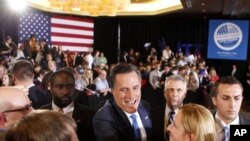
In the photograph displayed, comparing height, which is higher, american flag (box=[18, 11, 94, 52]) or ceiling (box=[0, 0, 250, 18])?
ceiling (box=[0, 0, 250, 18])

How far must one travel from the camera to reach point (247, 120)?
235 centimetres

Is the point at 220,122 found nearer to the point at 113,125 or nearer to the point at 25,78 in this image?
the point at 113,125

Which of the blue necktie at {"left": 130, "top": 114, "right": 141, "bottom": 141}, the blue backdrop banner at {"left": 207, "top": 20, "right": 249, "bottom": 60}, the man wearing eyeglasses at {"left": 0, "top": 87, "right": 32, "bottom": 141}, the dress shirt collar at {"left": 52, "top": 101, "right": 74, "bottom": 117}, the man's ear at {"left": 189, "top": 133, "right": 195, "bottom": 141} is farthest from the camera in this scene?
the blue backdrop banner at {"left": 207, "top": 20, "right": 249, "bottom": 60}

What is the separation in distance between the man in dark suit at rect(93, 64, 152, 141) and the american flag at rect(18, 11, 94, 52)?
1039cm

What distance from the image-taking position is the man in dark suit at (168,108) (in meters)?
2.30

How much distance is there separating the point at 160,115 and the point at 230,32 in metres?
13.2

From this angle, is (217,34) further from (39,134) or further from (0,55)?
(39,134)

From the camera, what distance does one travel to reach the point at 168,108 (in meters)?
2.71

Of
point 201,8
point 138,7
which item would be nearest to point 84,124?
point 201,8

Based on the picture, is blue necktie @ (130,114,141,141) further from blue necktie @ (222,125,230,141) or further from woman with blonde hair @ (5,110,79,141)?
woman with blonde hair @ (5,110,79,141)

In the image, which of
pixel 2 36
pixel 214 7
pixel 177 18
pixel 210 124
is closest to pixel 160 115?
pixel 210 124

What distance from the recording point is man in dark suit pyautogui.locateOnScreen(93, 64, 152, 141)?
2031mm

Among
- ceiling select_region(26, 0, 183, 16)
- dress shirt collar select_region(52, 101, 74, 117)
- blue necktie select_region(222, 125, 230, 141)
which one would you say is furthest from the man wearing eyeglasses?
ceiling select_region(26, 0, 183, 16)

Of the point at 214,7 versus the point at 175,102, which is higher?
the point at 214,7
